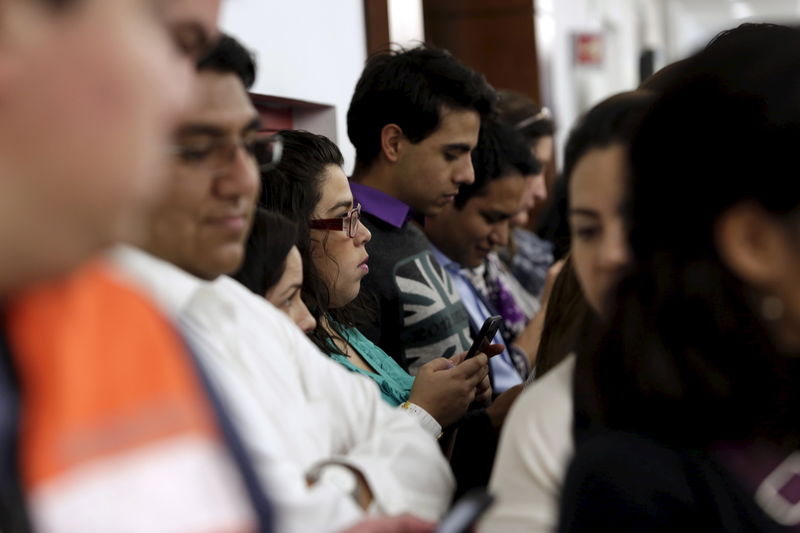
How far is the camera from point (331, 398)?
4.01 ft

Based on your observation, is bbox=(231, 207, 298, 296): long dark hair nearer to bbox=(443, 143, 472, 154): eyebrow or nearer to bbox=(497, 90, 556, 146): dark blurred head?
bbox=(443, 143, 472, 154): eyebrow

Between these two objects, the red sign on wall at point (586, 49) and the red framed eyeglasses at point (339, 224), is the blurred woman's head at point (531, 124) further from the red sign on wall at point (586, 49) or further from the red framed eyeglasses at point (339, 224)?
the red sign on wall at point (586, 49)

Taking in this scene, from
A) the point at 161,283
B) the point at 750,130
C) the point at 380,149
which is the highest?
the point at 750,130

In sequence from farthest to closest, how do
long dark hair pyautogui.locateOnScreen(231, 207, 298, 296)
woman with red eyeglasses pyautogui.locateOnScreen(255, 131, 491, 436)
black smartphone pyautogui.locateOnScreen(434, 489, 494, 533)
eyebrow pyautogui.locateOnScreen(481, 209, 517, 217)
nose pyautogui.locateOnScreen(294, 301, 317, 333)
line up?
eyebrow pyautogui.locateOnScreen(481, 209, 517, 217) → woman with red eyeglasses pyautogui.locateOnScreen(255, 131, 491, 436) → nose pyautogui.locateOnScreen(294, 301, 317, 333) → long dark hair pyautogui.locateOnScreen(231, 207, 298, 296) → black smartphone pyautogui.locateOnScreen(434, 489, 494, 533)

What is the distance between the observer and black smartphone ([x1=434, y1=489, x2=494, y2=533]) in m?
0.83

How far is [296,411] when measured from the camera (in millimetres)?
1119

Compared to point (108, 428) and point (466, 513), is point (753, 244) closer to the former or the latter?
point (466, 513)

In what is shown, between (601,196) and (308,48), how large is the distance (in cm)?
202

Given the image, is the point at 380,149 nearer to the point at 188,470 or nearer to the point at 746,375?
the point at 746,375

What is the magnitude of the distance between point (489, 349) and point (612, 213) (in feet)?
2.94

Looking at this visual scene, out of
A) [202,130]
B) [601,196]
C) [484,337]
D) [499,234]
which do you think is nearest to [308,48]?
[499,234]

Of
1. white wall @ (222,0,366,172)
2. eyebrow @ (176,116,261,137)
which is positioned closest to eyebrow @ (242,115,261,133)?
eyebrow @ (176,116,261,137)

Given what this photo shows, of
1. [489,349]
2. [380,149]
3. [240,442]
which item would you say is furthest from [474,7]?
[240,442]

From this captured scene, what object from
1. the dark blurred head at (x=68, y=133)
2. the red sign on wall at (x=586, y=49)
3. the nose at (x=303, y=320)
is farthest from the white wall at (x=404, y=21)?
the red sign on wall at (x=586, y=49)
